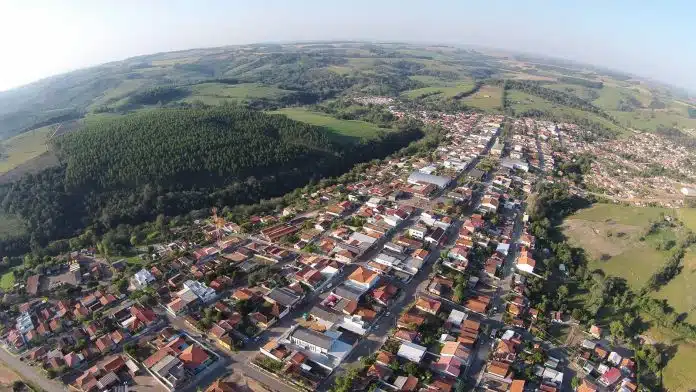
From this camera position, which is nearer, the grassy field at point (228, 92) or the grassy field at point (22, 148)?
the grassy field at point (22, 148)

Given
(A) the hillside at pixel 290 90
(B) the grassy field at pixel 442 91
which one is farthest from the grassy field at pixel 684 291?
(B) the grassy field at pixel 442 91

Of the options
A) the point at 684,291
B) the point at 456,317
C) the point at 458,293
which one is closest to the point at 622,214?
the point at 684,291

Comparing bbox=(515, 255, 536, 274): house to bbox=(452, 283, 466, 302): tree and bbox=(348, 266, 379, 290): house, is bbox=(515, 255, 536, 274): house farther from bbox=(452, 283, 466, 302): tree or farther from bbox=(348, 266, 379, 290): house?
bbox=(348, 266, 379, 290): house

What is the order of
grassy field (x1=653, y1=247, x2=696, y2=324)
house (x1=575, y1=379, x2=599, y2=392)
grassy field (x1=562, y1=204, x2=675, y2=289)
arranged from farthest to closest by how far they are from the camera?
grassy field (x1=562, y1=204, x2=675, y2=289) → grassy field (x1=653, y1=247, x2=696, y2=324) → house (x1=575, y1=379, x2=599, y2=392)

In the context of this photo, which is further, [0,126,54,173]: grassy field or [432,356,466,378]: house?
[0,126,54,173]: grassy field

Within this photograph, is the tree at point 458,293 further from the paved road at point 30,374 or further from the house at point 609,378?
the paved road at point 30,374

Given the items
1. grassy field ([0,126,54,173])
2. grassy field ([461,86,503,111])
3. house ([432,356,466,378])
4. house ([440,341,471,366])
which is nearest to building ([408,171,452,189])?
house ([440,341,471,366])

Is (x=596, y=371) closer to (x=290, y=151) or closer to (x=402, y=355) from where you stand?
(x=402, y=355)
